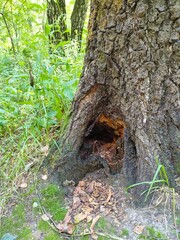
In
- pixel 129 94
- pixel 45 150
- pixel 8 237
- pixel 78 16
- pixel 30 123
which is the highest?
pixel 78 16

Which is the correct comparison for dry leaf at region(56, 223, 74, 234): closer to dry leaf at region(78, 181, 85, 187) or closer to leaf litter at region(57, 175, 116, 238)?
leaf litter at region(57, 175, 116, 238)

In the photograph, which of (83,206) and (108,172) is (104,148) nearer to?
(108,172)

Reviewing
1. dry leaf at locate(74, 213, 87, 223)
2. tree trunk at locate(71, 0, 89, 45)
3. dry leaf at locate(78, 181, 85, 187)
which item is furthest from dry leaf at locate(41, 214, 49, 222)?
tree trunk at locate(71, 0, 89, 45)

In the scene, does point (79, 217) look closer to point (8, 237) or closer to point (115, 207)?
point (115, 207)

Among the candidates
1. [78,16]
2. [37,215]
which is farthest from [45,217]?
[78,16]

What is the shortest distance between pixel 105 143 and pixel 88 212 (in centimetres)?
46

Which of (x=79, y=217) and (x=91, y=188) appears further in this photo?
(x=91, y=188)

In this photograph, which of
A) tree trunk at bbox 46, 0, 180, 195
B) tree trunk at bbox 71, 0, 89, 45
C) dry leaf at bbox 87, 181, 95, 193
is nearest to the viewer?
tree trunk at bbox 46, 0, 180, 195

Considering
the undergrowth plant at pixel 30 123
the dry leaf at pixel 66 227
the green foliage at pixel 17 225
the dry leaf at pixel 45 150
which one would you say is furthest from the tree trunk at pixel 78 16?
the dry leaf at pixel 66 227

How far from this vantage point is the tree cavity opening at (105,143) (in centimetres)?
145

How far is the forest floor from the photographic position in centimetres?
115

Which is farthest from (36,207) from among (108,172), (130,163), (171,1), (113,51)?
(171,1)

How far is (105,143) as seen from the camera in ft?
5.16

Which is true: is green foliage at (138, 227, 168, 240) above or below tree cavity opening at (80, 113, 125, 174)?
below
